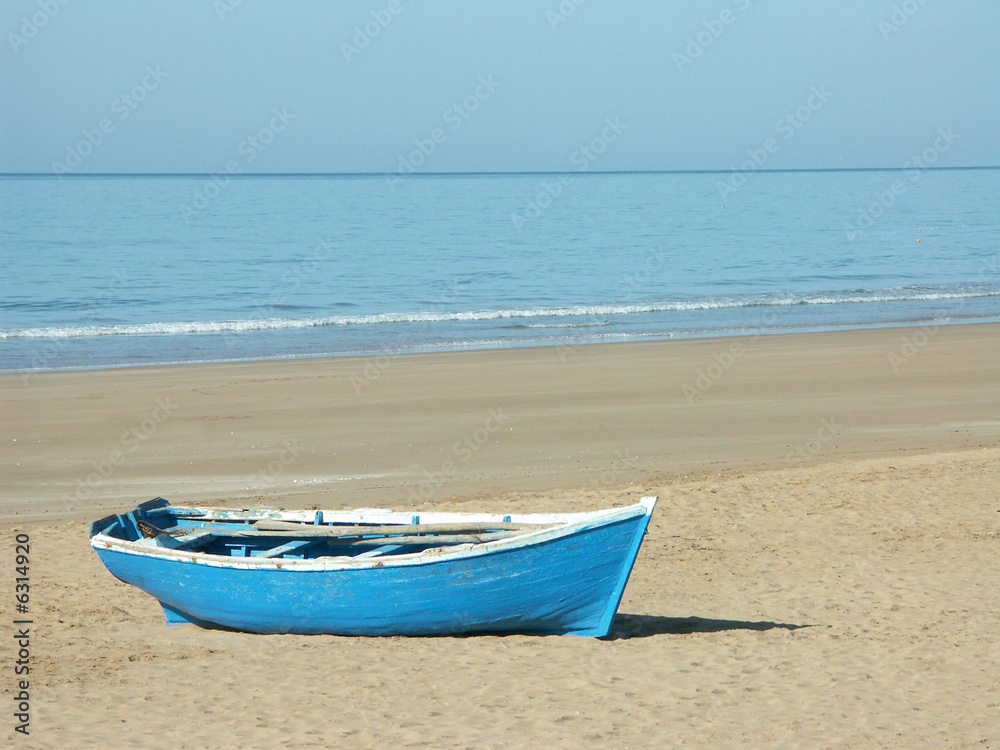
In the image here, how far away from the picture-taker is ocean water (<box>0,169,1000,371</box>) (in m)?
20.9

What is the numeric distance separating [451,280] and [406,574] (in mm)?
24695

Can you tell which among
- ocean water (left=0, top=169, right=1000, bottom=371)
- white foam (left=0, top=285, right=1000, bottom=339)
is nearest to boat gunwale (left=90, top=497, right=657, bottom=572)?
ocean water (left=0, top=169, right=1000, bottom=371)

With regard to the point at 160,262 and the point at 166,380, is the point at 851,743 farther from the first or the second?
the point at 160,262

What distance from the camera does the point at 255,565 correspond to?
20.5 ft

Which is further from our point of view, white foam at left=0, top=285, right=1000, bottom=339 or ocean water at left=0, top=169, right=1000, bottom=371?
white foam at left=0, top=285, right=1000, bottom=339

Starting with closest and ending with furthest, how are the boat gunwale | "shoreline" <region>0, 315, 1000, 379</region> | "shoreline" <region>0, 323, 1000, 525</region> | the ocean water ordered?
the boat gunwale → "shoreline" <region>0, 323, 1000, 525</region> → "shoreline" <region>0, 315, 1000, 379</region> → the ocean water

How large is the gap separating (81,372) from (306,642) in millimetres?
11559

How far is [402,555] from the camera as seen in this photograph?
6191 mm

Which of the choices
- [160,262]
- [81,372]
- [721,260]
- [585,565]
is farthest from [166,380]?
[721,260]

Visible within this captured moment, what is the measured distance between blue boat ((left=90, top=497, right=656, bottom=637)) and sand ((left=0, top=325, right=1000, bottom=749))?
0.58ft

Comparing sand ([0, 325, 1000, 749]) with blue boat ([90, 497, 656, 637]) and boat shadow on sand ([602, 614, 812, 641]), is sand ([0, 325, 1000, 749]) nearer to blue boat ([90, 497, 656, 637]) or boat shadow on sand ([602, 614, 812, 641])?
boat shadow on sand ([602, 614, 812, 641])

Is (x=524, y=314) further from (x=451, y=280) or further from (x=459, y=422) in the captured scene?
(x=459, y=422)

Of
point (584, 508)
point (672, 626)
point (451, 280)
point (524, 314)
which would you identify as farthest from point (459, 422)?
point (451, 280)

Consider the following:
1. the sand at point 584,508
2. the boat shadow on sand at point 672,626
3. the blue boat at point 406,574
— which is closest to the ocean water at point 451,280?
the sand at point 584,508
